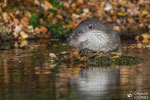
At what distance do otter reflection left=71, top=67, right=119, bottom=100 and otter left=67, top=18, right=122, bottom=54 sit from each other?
1.83 meters

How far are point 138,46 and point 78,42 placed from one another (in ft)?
14.5

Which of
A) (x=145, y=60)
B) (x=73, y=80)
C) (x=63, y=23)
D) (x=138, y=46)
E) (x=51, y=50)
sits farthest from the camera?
(x=63, y=23)

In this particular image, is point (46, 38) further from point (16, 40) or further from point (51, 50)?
point (51, 50)

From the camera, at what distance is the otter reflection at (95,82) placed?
6918 millimetres

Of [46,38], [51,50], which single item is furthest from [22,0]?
[51,50]

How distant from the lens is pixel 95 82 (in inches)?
323

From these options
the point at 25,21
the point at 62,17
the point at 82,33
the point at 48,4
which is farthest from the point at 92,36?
the point at 48,4

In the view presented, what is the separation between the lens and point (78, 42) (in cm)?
1186

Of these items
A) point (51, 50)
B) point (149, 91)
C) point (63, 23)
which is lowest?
point (149, 91)

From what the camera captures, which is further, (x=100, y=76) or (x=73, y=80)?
(x=100, y=76)

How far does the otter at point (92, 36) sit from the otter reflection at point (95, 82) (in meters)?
1.83

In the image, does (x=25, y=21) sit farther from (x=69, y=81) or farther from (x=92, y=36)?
(x=69, y=81)

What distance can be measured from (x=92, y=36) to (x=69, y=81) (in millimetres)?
3851

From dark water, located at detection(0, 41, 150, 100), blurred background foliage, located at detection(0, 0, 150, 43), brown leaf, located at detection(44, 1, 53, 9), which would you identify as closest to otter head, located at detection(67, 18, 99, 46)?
dark water, located at detection(0, 41, 150, 100)
